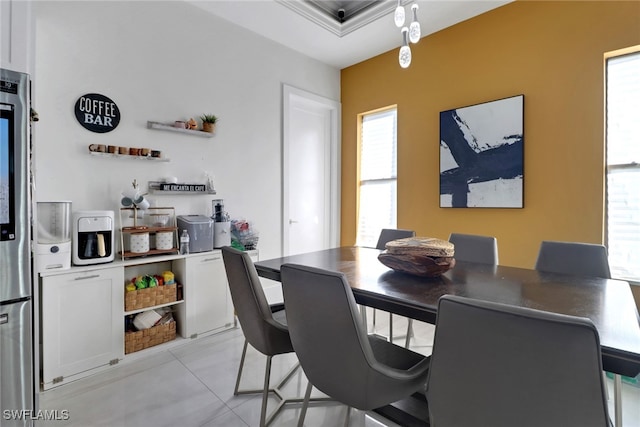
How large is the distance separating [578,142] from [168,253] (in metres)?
3.45

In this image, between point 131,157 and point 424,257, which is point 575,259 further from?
point 131,157

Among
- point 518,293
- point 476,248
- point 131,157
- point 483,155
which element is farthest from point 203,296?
point 483,155

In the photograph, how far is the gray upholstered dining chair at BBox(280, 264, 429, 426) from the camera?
1.11 metres

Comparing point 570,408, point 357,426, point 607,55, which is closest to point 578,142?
point 607,55

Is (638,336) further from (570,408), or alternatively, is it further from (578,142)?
(578,142)

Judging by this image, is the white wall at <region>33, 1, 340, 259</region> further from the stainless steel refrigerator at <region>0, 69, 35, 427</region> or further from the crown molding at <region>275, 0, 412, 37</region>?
the stainless steel refrigerator at <region>0, 69, 35, 427</region>

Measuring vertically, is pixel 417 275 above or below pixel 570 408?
above

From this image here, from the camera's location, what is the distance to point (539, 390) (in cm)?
77

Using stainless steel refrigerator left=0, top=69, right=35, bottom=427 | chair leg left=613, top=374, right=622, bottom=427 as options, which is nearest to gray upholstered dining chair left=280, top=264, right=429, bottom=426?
chair leg left=613, top=374, right=622, bottom=427

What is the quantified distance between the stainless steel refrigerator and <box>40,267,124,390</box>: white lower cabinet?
706mm

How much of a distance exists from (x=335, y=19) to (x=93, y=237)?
3068 millimetres

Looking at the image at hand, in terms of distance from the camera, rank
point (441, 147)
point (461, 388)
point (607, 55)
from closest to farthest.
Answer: point (461, 388)
point (607, 55)
point (441, 147)

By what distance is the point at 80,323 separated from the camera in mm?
2090

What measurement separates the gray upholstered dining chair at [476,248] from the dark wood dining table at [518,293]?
0.37 meters
